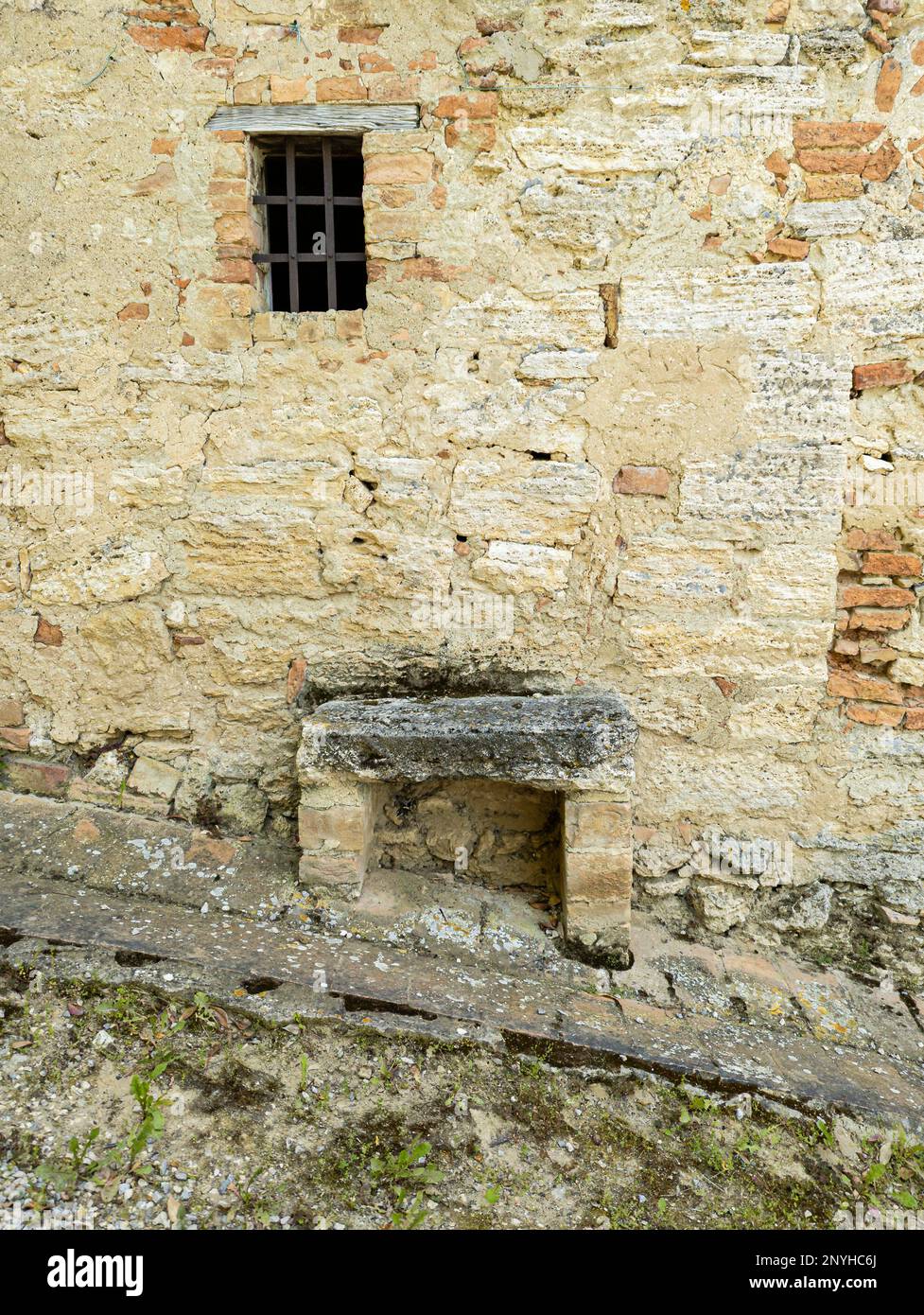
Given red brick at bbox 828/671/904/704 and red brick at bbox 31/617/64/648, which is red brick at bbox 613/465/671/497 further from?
red brick at bbox 31/617/64/648

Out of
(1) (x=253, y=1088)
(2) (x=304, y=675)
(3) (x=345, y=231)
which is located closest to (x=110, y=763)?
(2) (x=304, y=675)

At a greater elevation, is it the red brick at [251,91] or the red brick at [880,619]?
the red brick at [251,91]

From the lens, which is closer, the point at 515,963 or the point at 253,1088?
the point at 253,1088

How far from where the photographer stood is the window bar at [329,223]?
2.68 metres

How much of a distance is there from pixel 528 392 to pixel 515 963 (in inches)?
77.1

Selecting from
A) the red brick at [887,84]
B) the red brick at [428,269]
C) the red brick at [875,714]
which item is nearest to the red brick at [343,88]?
the red brick at [428,269]

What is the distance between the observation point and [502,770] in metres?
2.58

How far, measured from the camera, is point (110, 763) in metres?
2.94

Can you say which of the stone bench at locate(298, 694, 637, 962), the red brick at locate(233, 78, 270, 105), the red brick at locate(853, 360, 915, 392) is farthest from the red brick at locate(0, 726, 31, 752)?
the red brick at locate(853, 360, 915, 392)

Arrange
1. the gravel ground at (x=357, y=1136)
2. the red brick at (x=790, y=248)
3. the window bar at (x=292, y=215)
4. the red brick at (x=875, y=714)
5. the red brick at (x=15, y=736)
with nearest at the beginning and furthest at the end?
1. the gravel ground at (x=357, y=1136)
2. the red brick at (x=790, y=248)
3. the window bar at (x=292, y=215)
4. the red brick at (x=875, y=714)
5. the red brick at (x=15, y=736)

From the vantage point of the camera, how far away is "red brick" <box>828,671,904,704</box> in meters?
2.77

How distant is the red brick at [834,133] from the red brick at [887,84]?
66 millimetres

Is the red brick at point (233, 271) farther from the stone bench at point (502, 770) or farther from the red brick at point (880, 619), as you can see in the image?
the red brick at point (880, 619)

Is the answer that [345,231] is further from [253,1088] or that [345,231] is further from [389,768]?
[253,1088]
